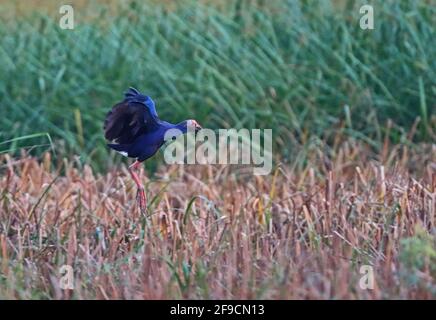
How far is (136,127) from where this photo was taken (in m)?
3.60

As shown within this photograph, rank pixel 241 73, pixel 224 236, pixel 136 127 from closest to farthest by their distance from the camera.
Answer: pixel 136 127 → pixel 224 236 → pixel 241 73

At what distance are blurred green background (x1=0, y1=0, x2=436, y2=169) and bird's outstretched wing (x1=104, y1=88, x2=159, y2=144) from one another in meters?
2.25

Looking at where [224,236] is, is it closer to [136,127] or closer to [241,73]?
[136,127]

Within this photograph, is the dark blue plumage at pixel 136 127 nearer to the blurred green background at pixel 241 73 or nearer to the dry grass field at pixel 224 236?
the dry grass field at pixel 224 236

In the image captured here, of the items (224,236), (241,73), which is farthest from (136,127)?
(241,73)

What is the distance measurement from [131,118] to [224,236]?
625 mm

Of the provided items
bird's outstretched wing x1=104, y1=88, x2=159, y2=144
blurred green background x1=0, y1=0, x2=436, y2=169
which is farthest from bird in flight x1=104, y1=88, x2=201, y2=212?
blurred green background x1=0, y1=0, x2=436, y2=169

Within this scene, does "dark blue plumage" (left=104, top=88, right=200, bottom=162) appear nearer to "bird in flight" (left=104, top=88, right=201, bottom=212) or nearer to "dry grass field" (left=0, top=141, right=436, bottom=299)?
"bird in flight" (left=104, top=88, right=201, bottom=212)

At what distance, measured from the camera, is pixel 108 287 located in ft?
11.9

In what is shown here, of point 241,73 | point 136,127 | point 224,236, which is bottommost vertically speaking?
point 224,236

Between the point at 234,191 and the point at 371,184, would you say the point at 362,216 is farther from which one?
the point at 234,191

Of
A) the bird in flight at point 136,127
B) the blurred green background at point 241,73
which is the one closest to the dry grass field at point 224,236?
the bird in flight at point 136,127

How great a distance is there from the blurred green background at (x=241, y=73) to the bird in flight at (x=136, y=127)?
225 centimetres
